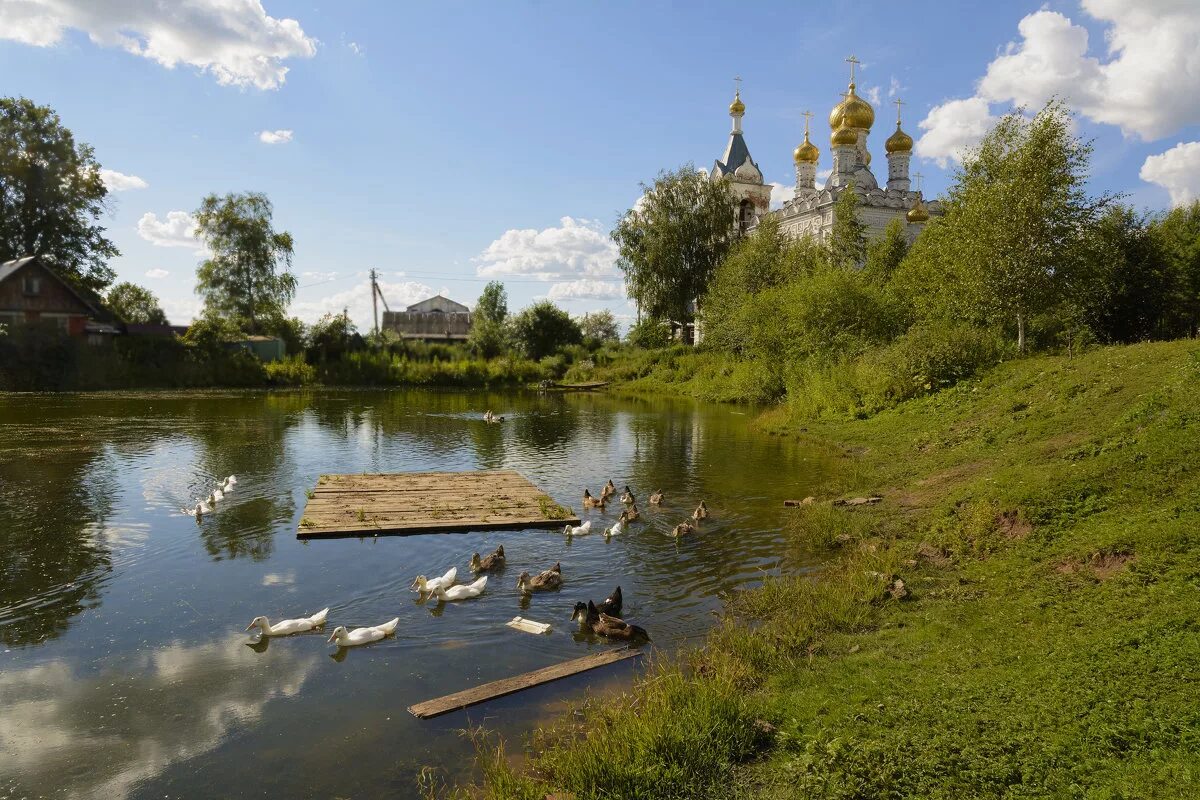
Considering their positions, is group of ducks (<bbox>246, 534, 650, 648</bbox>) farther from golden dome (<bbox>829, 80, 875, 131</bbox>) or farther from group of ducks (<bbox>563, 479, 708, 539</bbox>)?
golden dome (<bbox>829, 80, 875, 131</bbox>)

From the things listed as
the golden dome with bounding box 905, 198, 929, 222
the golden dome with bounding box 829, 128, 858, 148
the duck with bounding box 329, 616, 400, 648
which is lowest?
the duck with bounding box 329, 616, 400, 648

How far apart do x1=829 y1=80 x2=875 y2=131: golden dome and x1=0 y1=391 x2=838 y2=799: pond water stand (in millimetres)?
50492

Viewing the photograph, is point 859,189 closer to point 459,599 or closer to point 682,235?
point 682,235

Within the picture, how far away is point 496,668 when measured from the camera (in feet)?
30.0

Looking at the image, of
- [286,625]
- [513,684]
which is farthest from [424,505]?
[513,684]

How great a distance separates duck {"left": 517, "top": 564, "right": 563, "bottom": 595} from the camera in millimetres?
11977

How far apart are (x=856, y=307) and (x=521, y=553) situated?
25.4 metres

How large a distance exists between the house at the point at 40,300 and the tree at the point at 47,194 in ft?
6.03

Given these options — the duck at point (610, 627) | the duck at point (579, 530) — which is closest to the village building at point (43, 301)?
the duck at point (579, 530)

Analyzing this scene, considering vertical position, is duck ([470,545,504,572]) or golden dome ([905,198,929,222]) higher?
golden dome ([905,198,929,222])

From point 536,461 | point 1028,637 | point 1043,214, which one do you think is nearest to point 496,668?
point 1028,637

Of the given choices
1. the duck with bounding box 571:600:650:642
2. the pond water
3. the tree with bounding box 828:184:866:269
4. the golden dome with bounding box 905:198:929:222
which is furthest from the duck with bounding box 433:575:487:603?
the golden dome with bounding box 905:198:929:222

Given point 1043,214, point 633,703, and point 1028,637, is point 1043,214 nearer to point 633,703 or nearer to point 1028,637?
point 1028,637

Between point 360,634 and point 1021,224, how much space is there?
87.4 feet
